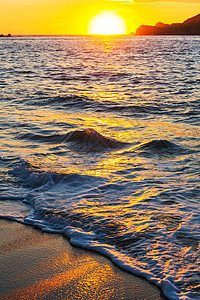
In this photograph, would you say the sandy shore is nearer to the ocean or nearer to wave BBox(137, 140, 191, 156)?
the ocean

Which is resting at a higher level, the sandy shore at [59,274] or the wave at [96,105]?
the sandy shore at [59,274]

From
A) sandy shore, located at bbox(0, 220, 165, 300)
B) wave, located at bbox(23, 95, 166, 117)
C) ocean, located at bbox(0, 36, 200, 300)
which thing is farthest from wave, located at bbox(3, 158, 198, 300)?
wave, located at bbox(23, 95, 166, 117)

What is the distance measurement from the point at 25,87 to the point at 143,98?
6.43 m

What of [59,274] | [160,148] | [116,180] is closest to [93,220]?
[59,274]

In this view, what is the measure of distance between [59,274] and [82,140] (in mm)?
5029

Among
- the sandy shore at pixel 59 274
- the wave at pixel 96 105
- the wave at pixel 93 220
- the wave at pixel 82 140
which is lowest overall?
the wave at pixel 96 105

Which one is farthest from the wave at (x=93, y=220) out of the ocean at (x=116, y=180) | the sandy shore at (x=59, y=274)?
the sandy shore at (x=59, y=274)

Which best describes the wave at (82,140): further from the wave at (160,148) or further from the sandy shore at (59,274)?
the sandy shore at (59,274)

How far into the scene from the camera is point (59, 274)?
10.5 ft

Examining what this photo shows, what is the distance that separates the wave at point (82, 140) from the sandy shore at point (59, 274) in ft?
12.8

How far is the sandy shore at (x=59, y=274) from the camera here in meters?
2.95

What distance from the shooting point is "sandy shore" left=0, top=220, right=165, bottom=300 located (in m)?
2.95

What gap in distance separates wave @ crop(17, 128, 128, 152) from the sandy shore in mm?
3909

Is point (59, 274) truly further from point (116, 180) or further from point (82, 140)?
point (82, 140)
